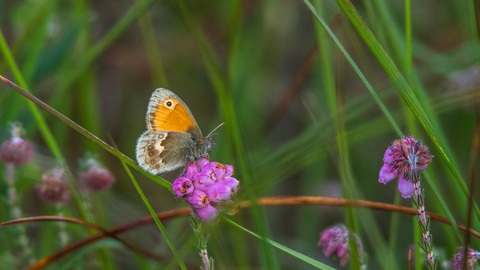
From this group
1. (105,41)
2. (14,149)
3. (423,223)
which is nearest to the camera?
(423,223)

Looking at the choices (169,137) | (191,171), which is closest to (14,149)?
(169,137)

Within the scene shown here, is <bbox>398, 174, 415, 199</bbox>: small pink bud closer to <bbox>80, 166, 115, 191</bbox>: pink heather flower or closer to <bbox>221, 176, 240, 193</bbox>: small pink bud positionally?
<bbox>221, 176, 240, 193</bbox>: small pink bud

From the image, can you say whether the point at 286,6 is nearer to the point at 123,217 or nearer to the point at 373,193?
the point at 373,193

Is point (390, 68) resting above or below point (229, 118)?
above

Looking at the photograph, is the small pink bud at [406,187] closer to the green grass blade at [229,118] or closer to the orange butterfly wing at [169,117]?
the green grass blade at [229,118]

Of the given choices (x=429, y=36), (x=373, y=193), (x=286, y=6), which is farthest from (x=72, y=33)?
(x=429, y=36)

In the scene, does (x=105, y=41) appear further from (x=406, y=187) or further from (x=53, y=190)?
(x=406, y=187)

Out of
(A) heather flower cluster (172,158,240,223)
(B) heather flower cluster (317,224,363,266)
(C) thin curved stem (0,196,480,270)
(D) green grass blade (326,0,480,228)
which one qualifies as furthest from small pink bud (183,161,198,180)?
(D) green grass blade (326,0,480,228)

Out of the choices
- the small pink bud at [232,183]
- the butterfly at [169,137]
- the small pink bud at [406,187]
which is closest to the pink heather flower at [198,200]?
the small pink bud at [232,183]

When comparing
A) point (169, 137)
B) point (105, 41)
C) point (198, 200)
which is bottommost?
point (198, 200)
